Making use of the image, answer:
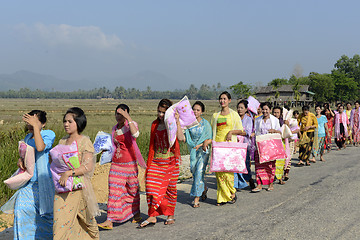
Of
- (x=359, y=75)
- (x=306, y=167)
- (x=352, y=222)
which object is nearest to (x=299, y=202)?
(x=352, y=222)

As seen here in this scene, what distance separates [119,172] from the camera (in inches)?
203

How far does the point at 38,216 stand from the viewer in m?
4.00

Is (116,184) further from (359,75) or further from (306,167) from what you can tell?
(359,75)

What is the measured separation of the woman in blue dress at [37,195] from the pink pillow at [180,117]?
167 cm

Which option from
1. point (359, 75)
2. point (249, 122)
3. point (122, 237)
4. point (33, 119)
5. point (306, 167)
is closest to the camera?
point (33, 119)

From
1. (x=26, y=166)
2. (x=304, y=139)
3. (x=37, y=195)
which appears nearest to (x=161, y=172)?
(x=37, y=195)

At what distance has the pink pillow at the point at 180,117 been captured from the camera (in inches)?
201

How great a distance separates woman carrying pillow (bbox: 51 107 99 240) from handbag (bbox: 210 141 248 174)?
2.86 meters

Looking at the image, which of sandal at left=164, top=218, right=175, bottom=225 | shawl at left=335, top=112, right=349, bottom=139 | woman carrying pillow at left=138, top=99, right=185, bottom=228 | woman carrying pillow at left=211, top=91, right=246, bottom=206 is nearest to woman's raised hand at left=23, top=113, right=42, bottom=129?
woman carrying pillow at left=138, top=99, right=185, bottom=228

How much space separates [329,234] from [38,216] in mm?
3764

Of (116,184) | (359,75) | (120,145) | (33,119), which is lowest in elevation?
(116,184)

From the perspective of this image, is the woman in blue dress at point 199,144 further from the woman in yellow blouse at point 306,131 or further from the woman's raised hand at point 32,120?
the woman in yellow blouse at point 306,131

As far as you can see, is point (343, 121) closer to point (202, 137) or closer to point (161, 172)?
point (202, 137)

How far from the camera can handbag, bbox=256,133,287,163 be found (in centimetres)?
746
